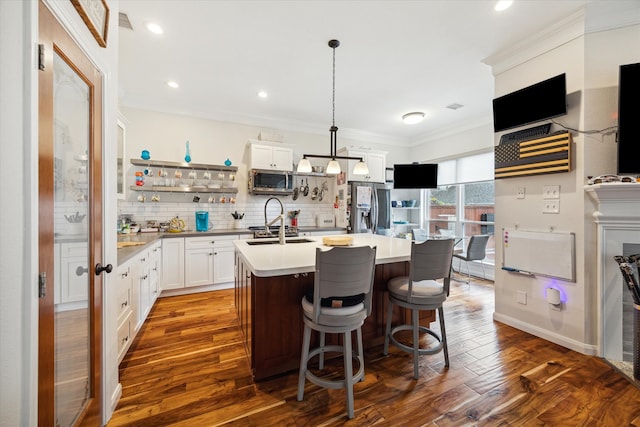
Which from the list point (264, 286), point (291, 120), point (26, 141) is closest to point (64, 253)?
point (26, 141)

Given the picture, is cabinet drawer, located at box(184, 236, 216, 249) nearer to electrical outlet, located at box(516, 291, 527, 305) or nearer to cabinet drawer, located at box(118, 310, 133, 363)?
cabinet drawer, located at box(118, 310, 133, 363)

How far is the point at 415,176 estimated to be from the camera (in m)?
5.68

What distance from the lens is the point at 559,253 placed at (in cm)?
247

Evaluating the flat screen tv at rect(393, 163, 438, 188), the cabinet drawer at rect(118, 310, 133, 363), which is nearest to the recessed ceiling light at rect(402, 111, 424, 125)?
the flat screen tv at rect(393, 163, 438, 188)

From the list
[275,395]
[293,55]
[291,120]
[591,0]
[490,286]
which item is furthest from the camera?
[291,120]

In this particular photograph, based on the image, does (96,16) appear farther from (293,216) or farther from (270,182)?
(293,216)

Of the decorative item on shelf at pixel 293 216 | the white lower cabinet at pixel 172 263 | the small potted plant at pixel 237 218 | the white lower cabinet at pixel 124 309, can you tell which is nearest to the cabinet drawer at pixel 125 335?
the white lower cabinet at pixel 124 309

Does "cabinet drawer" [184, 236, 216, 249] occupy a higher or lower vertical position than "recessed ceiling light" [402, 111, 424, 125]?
lower

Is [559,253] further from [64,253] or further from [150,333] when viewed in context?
[150,333]

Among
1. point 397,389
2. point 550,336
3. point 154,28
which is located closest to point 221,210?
point 154,28

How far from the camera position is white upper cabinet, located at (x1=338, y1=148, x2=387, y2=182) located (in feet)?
16.5

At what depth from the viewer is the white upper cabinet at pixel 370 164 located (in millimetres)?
5035

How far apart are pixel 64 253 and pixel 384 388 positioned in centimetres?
202

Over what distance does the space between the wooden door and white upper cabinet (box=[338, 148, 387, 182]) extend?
3.98 meters
